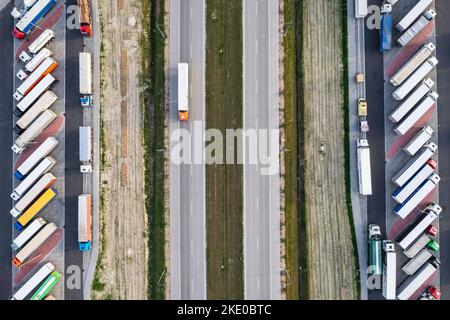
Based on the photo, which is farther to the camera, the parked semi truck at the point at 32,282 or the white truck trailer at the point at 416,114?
the parked semi truck at the point at 32,282

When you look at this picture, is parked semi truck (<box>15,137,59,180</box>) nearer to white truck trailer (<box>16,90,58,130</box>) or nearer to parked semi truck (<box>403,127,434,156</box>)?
white truck trailer (<box>16,90,58,130</box>)

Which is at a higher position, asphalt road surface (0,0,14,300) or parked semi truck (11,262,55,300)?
asphalt road surface (0,0,14,300)

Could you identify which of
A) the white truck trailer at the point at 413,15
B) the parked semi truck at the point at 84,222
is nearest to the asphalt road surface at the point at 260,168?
the white truck trailer at the point at 413,15

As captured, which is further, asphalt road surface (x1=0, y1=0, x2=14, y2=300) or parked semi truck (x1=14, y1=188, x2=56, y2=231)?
asphalt road surface (x1=0, y1=0, x2=14, y2=300)

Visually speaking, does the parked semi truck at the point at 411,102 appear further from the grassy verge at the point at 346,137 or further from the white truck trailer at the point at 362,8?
the white truck trailer at the point at 362,8

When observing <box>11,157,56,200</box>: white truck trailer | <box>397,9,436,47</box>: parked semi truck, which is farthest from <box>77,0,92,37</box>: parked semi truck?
<box>397,9,436,47</box>: parked semi truck
